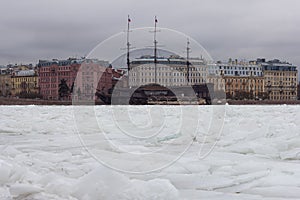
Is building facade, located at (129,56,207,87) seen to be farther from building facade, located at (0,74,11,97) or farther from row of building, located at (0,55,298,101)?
building facade, located at (0,74,11,97)

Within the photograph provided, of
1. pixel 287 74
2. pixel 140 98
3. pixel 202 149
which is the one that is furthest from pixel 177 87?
pixel 287 74

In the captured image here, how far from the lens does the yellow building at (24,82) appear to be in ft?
235

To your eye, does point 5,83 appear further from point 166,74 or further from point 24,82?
point 166,74

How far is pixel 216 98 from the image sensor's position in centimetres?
2761

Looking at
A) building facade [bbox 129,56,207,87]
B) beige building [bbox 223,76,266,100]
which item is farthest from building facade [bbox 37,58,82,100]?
building facade [bbox 129,56,207,87]

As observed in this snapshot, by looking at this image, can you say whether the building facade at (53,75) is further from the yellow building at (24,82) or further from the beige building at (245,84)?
the beige building at (245,84)

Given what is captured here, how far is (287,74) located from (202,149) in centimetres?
8226

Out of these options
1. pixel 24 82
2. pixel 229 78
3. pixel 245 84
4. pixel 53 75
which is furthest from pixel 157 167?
pixel 24 82

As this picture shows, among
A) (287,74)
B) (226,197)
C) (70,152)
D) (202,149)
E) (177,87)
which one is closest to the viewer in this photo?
(226,197)

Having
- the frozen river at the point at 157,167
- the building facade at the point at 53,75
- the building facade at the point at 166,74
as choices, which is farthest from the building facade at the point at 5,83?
the frozen river at the point at 157,167

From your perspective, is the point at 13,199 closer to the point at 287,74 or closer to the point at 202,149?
the point at 202,149

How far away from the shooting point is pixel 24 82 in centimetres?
7238

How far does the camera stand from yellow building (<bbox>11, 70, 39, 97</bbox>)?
7163cm

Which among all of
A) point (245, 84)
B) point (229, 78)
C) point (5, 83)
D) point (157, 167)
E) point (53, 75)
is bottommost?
point (157, 167)
